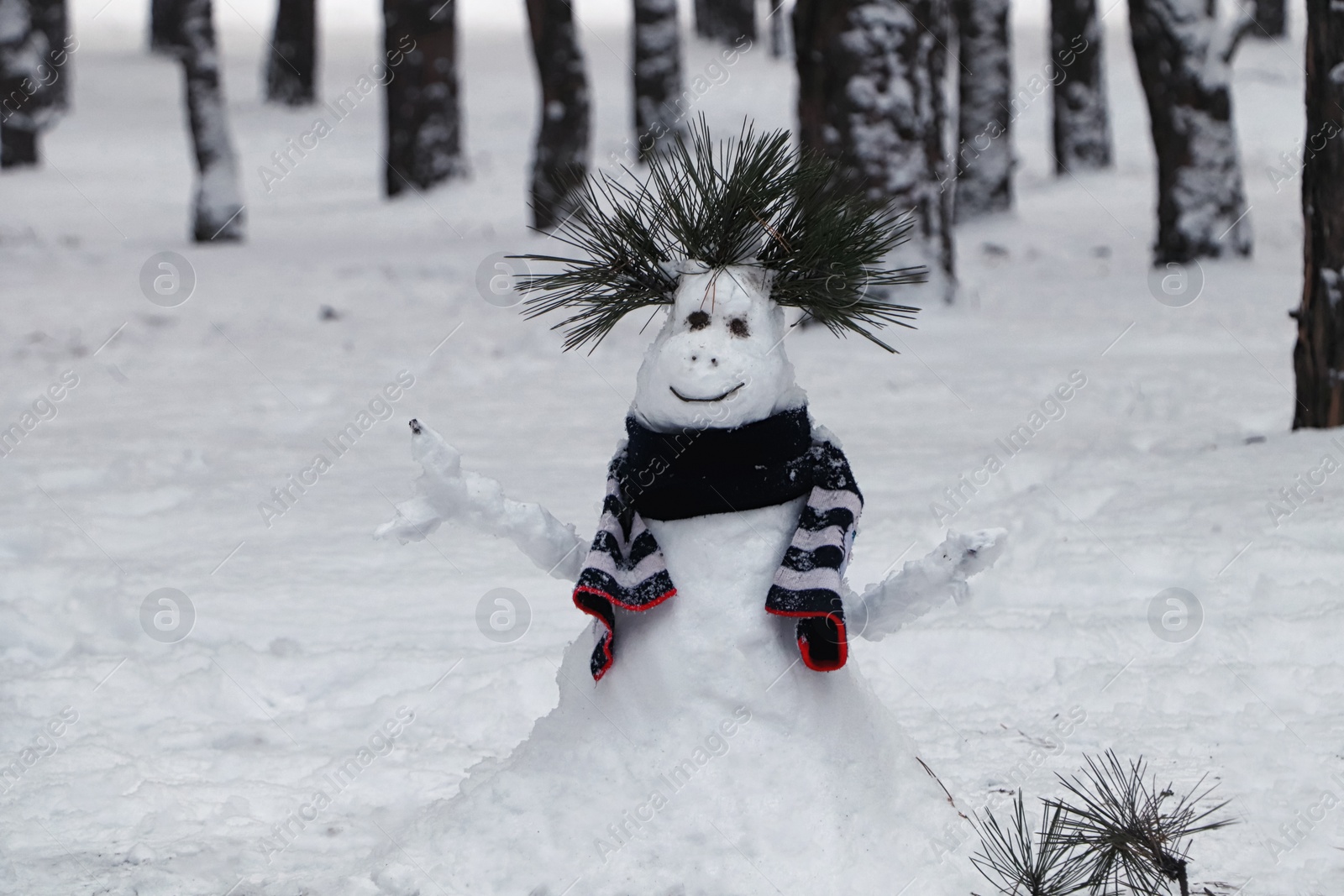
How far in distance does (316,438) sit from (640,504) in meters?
4.12

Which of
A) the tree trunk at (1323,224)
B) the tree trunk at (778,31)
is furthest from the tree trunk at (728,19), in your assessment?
the tree trunk at (1323,224)

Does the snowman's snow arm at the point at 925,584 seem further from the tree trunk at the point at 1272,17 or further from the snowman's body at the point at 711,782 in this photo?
the tree trunk at the point at 1272,17

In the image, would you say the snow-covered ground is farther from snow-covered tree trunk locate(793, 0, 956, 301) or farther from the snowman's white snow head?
the snowman's white snow head

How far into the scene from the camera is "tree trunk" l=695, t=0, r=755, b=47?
24734mm

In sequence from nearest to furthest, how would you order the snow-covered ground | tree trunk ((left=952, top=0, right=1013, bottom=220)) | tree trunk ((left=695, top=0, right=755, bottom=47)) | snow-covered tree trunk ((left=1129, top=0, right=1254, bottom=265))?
1. the snow-covered ground
2. snow-covered tree trunk ((left=1129, top=0, right=1254, bottom=265))
3. tree trunk ((left=952, top=0, right=1013, bottom=220))
4. tree trunk ((left=695, top=0, right=755, bottom=47))

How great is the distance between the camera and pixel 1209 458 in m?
5.59

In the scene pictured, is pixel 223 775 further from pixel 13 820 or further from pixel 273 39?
pixel 273 39

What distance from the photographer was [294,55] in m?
21.5

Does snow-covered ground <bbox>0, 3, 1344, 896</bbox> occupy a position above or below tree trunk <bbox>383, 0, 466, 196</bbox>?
below

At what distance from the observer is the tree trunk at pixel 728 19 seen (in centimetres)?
2473

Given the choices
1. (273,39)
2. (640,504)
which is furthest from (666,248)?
(273,39)

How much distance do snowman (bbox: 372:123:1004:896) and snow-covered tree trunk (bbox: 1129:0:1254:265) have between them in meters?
7.61

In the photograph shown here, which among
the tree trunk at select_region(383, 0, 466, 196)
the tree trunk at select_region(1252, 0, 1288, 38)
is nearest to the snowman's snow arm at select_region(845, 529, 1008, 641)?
the tree trunk at select_region(383, 0, 466, 196)

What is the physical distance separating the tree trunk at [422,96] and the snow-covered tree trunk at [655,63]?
2.07 metres
